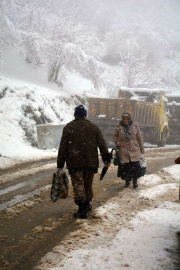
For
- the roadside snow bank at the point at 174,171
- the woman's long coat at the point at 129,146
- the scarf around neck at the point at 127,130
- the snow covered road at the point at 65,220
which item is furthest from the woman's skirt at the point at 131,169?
the roadside snow bank at the point at 174,171

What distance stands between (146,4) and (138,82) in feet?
137

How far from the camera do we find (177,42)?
49.9m

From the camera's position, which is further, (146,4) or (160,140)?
(146,4)

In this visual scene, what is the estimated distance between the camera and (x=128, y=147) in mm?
5969

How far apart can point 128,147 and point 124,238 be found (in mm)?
2870

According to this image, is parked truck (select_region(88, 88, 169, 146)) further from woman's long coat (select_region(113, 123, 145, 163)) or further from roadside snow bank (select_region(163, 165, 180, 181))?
woman's long coat (select_region(113, 123, 145, 163))

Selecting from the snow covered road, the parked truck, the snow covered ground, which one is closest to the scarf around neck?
the snow covered road

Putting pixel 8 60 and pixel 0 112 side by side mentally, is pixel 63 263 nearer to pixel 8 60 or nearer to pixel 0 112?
pixel 0 112

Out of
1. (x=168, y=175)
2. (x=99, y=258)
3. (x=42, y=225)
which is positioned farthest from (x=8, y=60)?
(x=99, y=258)

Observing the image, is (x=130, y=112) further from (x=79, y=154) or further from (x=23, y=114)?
(x=79, y=154)

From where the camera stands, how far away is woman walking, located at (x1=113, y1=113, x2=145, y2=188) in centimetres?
595

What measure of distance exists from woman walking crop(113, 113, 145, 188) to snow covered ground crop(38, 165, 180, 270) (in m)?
0.93

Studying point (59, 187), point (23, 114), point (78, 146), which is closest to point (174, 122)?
point (23, 114)

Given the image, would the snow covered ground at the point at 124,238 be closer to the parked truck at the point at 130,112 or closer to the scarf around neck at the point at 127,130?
the scarf around neck at the point at 127,130
